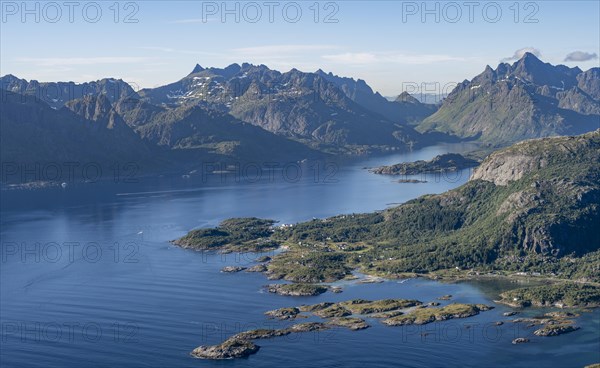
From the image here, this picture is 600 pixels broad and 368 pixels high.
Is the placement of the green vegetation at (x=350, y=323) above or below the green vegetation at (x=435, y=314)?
below

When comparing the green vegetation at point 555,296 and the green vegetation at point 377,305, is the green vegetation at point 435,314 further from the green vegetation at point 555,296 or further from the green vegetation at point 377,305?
the green vegetation at point 555,296

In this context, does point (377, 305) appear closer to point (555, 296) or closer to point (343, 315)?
point (343, 315)

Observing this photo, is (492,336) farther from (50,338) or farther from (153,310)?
(50,338)

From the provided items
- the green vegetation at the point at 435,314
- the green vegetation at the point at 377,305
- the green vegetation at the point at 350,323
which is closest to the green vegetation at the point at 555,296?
the green vegetation at the point at 435,314

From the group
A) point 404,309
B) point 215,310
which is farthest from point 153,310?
point 404,309

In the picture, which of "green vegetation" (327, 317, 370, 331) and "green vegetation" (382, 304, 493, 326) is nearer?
"green vegetation" (327, 317, 370, 331)

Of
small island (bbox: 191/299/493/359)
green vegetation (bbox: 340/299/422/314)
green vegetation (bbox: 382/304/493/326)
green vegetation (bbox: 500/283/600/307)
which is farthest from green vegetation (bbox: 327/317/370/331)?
green vegetation (bbox: 500/283/600/307)

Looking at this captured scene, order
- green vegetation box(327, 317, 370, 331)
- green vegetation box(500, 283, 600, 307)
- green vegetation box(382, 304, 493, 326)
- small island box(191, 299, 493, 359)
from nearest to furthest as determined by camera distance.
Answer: small island box(191, 299, 493, 359), green vegetation box(327, 317, 370, 331), green vegetation box(382, 304, 493, 326), green vegetation box(500, 283, 600, 307)

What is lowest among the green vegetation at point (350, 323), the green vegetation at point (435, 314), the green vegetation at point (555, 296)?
the green vegetation at point (350, 323)

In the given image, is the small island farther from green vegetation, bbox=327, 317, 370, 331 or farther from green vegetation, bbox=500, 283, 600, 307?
green vegetation, bbox=500, 283, 600, 307
